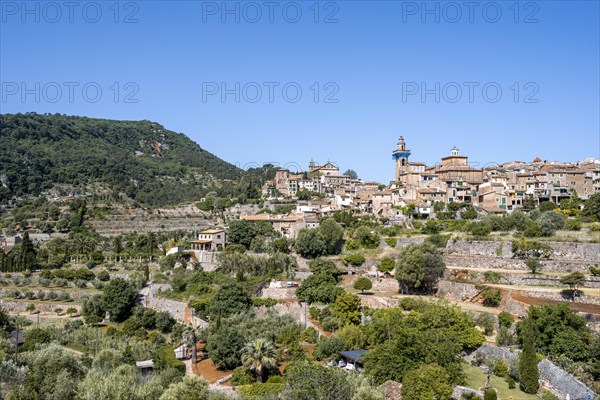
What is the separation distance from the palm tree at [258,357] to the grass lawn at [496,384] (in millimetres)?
7867

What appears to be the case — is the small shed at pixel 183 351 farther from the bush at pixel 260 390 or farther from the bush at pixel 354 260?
the bush at pixel 354 260

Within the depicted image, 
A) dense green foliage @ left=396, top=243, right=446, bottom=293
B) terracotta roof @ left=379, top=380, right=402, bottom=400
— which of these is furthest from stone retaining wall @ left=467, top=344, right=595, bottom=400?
dense green foliage @ left=396, top=243, right=446, bottom=293

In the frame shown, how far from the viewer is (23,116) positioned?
394 ft

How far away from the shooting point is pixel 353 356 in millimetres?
23438

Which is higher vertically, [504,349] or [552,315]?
[552,315]

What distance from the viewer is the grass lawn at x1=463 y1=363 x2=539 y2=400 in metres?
19.9

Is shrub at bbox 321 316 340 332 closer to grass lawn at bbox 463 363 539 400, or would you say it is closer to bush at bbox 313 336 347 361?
bush at bbox 313 336 347 361

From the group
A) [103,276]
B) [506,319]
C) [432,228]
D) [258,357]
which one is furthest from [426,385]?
[103,276]

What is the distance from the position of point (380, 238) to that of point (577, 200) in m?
18.2

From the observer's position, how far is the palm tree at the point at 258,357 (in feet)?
74.1

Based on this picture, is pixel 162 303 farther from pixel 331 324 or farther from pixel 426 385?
pixel 426 385

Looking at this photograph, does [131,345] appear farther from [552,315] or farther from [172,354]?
[552,315]

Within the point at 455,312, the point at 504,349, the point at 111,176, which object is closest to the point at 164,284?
the point at 455,312

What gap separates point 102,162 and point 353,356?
84.4 meters
